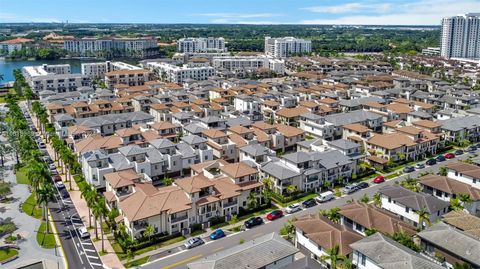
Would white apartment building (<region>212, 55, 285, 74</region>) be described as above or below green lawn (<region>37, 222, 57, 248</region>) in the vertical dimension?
above

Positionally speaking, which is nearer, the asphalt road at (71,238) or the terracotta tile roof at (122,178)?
the asphalt road at (71,238)

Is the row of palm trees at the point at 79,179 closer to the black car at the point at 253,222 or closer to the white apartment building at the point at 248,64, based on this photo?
the black car at the point at 253,222

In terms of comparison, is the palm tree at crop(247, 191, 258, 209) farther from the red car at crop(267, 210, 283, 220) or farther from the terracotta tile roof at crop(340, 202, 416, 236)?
the terracotta tile roof at crop(340, 202, 416, 236)

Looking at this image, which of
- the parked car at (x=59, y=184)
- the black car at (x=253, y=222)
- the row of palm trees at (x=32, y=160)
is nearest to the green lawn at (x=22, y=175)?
the row of palm trees at (x=32, y=160)

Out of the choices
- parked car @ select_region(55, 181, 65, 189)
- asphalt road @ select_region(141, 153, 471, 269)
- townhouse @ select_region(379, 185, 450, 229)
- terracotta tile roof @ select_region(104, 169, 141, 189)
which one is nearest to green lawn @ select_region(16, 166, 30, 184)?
parked car @ select_region(55, 181, 65, 189)

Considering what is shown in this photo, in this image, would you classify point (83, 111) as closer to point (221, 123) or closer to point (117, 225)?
point (221, 123)

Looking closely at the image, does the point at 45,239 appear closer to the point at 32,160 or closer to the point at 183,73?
the point at 32,160

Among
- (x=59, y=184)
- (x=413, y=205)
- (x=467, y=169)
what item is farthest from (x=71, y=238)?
(x=467, y=169)
